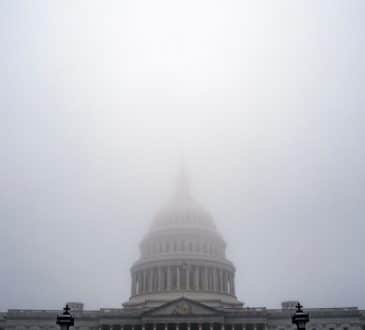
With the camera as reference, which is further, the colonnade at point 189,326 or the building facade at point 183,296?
the building facade at point 183,296

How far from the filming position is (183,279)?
328 ft

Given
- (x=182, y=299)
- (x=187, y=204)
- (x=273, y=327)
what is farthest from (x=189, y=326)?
(x=187, y=204)

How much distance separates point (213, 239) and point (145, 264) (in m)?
18.1

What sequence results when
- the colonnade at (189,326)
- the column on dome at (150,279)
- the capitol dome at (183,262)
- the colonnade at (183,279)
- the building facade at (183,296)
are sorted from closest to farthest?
1. the colonnade at (189,326)
2. the building facade at (183,296)
3. the capitol dome at (183,262)
4. the colonnade at (183,279)
5. the column on dome at (150,279)

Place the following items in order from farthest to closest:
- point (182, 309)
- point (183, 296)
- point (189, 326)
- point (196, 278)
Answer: point (196, 278) < point (183, 296) < point (182, 309) < point (189, 326)

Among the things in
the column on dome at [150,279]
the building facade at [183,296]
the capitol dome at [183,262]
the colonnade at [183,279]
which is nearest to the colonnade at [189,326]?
the building facade at [183,296]

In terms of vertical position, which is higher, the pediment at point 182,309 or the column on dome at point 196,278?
the column on dome at point 196,278

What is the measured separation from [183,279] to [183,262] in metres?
3.82

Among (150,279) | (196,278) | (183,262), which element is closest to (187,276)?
(196,278)

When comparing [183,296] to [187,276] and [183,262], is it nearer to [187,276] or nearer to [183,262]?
[187,276]

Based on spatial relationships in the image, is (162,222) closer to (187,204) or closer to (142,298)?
(187,204)

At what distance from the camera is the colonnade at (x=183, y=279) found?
98688 millimetres

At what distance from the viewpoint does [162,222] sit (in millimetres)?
111312

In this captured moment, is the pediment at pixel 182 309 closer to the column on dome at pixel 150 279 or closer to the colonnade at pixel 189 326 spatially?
the colonnade at pixel 189 326
